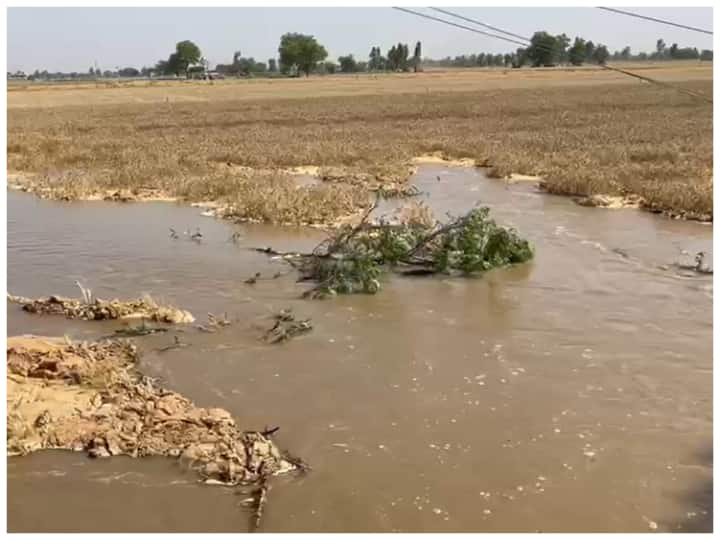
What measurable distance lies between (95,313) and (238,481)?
3.89m

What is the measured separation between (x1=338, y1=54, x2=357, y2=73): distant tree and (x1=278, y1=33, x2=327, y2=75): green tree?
60.8 ft

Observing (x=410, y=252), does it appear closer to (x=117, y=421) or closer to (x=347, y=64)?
(x=117, y=421)

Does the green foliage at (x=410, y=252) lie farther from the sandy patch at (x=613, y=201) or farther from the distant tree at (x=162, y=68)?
the distant tree at (x=162, y=68)

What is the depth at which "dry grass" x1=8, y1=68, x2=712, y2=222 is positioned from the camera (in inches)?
603

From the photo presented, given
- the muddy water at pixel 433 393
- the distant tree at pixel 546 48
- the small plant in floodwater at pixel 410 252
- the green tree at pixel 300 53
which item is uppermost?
the green tree at pixel 300 53

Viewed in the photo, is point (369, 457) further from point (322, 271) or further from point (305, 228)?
point (305, 228)

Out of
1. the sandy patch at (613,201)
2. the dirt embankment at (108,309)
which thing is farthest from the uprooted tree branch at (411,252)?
the sandy patch at (613,201)

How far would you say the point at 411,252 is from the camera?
9992 millimetres

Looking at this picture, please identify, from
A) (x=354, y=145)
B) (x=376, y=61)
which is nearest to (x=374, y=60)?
(x=376, y=61)

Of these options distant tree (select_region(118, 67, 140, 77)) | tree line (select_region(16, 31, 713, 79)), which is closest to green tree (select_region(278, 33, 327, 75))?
tree line (select_region(16, 31, 713, 79))

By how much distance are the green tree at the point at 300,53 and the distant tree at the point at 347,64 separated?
60.8ft

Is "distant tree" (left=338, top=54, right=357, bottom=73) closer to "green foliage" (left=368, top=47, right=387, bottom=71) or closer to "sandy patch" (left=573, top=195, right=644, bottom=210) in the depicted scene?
"green foliage" (left=368, top=47, right=387, bottom=71)

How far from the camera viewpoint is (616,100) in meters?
43.3

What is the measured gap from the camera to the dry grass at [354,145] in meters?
15.3
